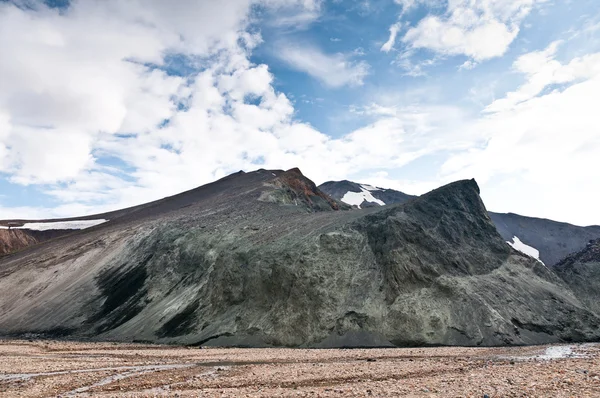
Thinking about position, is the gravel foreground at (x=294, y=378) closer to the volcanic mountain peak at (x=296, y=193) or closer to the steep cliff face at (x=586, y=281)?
the steep cliff face at (x=586, y=281)

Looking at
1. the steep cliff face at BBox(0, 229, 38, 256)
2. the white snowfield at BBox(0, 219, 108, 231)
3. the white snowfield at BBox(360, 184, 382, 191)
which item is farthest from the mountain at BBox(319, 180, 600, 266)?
the steep cliff face at BBox(0, 229, 38, 256)

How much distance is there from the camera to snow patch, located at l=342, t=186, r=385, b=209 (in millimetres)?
149087

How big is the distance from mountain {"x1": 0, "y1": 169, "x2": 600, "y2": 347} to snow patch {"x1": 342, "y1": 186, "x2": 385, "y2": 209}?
94.3 meters

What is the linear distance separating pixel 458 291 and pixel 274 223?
71.7 ft

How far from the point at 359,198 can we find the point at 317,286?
11851cm

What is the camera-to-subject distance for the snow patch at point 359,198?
489 ft

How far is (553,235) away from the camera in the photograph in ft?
388

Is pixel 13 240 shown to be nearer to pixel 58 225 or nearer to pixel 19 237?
pixel 19 237

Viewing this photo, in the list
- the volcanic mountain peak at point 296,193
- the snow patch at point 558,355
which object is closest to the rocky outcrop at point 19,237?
the volcanic mountain peak at point 296,193

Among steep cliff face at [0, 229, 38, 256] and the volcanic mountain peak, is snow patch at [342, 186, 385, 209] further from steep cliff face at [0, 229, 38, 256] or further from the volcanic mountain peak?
steep cliff face at [0, 229, 38, 256]

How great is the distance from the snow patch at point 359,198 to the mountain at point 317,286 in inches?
3714

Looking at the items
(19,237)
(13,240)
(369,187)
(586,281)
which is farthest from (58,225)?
(586,281)

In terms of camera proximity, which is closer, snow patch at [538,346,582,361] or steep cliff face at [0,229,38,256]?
snow patch at [538,346,582,361]

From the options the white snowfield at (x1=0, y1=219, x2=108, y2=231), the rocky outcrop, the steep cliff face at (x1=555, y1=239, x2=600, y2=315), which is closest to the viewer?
the steep cliff face at (x1=555, y1=239, x2=600, y2=315)
